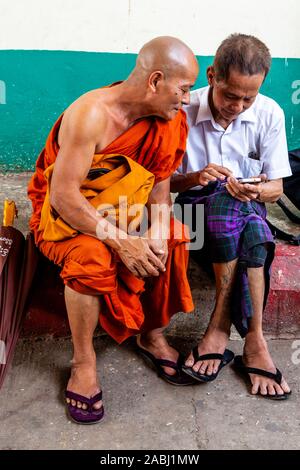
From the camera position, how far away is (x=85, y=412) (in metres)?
2.27

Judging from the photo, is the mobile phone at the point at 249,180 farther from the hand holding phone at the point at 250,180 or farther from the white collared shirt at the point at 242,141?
the white collared shirt at the point at 242,141

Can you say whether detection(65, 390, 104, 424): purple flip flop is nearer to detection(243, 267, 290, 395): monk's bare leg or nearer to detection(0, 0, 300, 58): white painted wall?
detection(243, 267, 290, 395): monk's bare leg

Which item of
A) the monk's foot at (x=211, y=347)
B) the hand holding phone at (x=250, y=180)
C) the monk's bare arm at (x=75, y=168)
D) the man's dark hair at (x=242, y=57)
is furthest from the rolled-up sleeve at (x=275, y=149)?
the monk's bare arm at (x=75, y=168)

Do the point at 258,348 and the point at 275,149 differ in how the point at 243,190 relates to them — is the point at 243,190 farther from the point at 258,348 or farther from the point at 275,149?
the point at 258,348

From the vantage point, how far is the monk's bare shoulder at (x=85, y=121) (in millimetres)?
2168

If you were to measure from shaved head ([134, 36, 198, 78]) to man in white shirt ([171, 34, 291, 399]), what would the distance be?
0.24 meters

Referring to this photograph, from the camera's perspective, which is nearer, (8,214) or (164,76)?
(164,76)

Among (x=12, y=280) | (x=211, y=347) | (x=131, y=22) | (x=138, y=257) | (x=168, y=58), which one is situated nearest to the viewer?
(x=168, y=58)

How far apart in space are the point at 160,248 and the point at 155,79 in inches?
24.6

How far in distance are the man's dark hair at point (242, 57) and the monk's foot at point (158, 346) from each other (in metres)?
1.10

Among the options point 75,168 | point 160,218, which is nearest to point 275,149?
point 160,218

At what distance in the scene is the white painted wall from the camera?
3570 millimetres

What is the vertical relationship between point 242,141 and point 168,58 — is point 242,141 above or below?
below

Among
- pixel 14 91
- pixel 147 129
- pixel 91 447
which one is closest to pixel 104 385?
pixel 91 447
